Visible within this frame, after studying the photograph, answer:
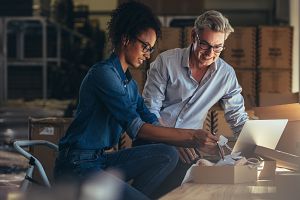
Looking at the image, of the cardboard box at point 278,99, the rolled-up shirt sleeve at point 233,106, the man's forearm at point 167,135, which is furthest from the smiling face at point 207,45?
the cardboard box at point 278,99

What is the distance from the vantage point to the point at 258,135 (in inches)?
116

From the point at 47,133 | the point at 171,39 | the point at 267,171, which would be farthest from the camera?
the point at 171,39

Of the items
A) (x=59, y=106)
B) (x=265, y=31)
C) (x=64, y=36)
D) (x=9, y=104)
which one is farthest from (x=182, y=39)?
(x=64, y=36)

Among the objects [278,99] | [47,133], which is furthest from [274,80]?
[47,133]

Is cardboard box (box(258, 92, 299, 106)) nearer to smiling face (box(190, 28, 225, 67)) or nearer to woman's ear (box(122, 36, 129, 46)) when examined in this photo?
smiling face (box(190, 28, 225, 67))

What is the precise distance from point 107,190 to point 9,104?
610 cm

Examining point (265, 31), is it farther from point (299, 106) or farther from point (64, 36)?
point (64, 36)

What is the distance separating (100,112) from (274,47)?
148 inches

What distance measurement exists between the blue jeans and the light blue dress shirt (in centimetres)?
58

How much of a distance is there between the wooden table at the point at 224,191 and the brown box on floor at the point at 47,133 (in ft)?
7.14

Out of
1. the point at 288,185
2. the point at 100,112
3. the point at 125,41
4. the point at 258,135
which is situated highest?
the point at 125,41

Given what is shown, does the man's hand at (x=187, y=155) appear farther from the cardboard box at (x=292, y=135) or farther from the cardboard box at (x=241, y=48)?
the cardboard box at (x=241, y=48)

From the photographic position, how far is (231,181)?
2.70 meters

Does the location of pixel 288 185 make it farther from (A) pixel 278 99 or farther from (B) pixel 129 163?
(A) pixel 278 99
